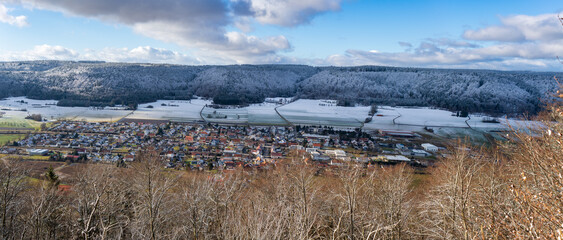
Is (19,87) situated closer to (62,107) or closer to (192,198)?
(62,107)

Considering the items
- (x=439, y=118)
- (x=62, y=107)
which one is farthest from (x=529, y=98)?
(x=62, y=107)

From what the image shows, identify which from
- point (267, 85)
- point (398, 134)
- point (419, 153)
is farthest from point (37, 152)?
point (267, 85)

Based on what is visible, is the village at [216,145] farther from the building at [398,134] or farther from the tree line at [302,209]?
the tree line at [302,209]

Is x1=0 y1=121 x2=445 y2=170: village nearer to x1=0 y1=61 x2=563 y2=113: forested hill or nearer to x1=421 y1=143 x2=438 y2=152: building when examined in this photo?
x1=421 y1=143 x2=438 y2=152: building

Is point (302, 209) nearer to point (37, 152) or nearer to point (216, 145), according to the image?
point (216, 145)

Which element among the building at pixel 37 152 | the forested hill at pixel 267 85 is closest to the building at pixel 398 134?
the forested hill at pixel 267 85
